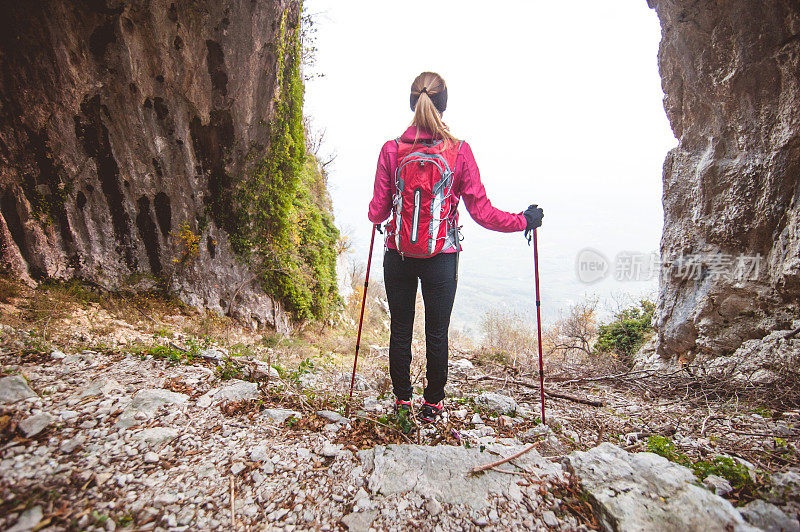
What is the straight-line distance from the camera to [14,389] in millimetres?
2191

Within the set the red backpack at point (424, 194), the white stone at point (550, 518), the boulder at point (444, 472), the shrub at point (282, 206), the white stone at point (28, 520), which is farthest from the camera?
the shrub at point (282, 206)

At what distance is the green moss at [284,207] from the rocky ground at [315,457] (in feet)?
8.40

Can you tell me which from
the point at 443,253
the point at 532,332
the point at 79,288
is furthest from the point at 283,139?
the point at 532,332

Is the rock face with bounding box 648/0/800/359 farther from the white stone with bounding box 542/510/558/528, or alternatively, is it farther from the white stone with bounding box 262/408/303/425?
the white stone with bounding box 262/408/303/425

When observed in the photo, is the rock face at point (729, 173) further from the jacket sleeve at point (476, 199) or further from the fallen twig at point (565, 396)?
the jacket sleeve at point (476, 199)

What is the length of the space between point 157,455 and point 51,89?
4359 millimetres

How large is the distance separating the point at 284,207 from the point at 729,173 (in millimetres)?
6260

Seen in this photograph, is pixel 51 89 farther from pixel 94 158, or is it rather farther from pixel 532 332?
pixel 532 332

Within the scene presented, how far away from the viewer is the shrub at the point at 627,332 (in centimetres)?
721

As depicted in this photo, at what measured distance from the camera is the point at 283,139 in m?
5.48

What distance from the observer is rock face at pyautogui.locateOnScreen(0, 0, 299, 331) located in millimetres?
3760

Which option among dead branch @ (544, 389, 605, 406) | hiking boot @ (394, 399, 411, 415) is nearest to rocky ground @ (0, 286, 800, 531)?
hiking boot @ (394, 399, 411, 415)

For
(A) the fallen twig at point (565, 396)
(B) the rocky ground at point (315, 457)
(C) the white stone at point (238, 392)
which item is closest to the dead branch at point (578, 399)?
(A) the fallen twig at point (565, 396)

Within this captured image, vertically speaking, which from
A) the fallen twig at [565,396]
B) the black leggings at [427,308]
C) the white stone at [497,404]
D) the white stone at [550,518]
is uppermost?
the black leggings at [427,308]
